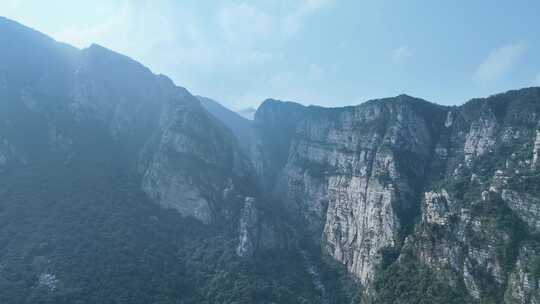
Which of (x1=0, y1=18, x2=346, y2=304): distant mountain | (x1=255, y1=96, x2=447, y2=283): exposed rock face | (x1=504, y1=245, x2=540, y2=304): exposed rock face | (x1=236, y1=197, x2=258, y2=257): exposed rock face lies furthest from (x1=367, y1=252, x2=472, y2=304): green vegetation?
(x1=236, y1=197, x2=258, y2=257): exposed rock face

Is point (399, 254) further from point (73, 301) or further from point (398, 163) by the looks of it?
point (73, 301)

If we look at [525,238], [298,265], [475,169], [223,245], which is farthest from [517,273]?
[223,245]

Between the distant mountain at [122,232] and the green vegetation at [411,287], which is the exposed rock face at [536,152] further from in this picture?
the distant mountain at [122,232]

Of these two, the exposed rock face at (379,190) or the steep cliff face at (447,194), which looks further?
the exposed rock face at (379,190)

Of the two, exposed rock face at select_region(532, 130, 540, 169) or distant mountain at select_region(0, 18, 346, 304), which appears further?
distant mountain at select_region(0, 18, 346, 304)

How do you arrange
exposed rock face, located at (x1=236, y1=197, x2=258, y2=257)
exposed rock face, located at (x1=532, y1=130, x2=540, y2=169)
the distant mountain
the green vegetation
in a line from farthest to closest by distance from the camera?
exposed rock face, located at (x1=236, y1=197, x2=258, y2=257) → the distant mountain → exposed rock face, located at (x1=532, y1=130, x2=540, y2=169) → the green vegetation

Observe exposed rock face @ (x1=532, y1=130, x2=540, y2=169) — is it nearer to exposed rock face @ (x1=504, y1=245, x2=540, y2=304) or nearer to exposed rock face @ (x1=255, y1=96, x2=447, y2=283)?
exposed rock face @ (x1=504, y1=245, x2=540, y2=304)

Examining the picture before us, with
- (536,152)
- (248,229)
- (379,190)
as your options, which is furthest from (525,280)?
(248,229)

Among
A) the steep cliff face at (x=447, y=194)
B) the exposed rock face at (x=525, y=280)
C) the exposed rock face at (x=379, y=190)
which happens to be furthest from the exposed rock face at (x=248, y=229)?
the exposed rock face at (x=525, y=280)

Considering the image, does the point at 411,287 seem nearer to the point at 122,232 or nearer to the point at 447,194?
the point at 447,194
